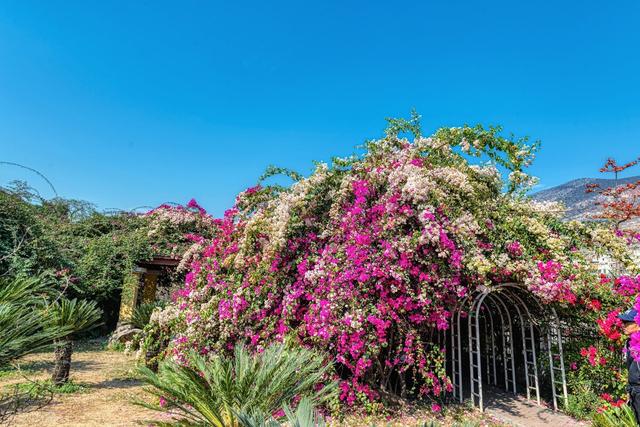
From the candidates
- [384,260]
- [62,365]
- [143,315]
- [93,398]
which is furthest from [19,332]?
[143,315]

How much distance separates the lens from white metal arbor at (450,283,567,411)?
20.4 feet

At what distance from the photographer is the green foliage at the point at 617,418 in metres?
4.51

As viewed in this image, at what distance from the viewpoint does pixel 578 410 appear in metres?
5.73

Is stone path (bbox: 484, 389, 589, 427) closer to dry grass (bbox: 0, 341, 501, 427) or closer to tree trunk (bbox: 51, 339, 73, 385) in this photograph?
dry grass (bbox: 0, 341, 501, 427)

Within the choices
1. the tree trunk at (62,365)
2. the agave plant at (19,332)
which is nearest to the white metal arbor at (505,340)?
the agave plant at (19,332)

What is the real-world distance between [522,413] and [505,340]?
1.76 m

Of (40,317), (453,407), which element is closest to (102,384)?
(40,317)

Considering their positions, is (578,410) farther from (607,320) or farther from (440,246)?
(440,246)

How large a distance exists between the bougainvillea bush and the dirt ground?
3.50ft

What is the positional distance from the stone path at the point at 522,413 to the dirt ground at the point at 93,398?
16.8ft

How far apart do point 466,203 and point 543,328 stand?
248 centimetres

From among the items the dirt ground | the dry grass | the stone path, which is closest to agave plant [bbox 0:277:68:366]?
the dirt ground

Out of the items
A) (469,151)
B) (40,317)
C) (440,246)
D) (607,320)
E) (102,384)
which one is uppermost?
(469,151)

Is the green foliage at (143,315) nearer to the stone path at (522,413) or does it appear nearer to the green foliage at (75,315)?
the green foliage at (75,315)
